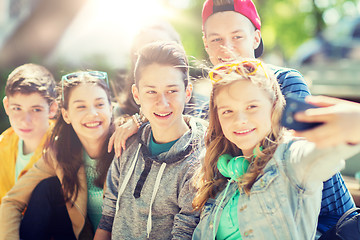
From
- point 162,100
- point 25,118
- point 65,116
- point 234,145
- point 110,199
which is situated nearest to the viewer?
point 234,145

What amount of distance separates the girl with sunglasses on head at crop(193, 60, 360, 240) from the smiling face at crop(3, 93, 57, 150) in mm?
1389

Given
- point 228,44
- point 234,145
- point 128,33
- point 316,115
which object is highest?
point 128,33

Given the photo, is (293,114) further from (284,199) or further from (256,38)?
(256,38)

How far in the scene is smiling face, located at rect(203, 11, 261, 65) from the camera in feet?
8.26

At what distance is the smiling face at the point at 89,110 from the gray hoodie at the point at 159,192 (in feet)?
1.21

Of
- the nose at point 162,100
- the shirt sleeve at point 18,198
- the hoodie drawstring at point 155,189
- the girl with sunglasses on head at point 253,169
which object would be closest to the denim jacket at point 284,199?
the girl with sunglasses on head at point 253,169

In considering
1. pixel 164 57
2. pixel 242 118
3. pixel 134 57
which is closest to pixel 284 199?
pixel 242 118

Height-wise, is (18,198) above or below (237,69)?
below

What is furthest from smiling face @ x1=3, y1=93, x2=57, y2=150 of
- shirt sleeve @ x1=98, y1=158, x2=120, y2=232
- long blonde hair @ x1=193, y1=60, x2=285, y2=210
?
long blonde hair @ x1=193, y1=60, x2=285, y2=210

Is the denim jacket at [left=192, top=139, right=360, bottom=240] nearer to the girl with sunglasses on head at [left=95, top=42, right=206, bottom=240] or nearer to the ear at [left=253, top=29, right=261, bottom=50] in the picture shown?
the girl with sunglasses on head at [left=95, top=42, right=206, bottom=240]

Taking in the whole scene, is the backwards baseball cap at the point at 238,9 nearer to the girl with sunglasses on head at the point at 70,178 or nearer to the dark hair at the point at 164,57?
the dark hair at the point at 164,57

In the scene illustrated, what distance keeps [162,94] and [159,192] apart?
528 mm

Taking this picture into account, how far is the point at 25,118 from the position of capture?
2957 millimetres

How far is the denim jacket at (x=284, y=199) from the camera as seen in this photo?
1.62 m
